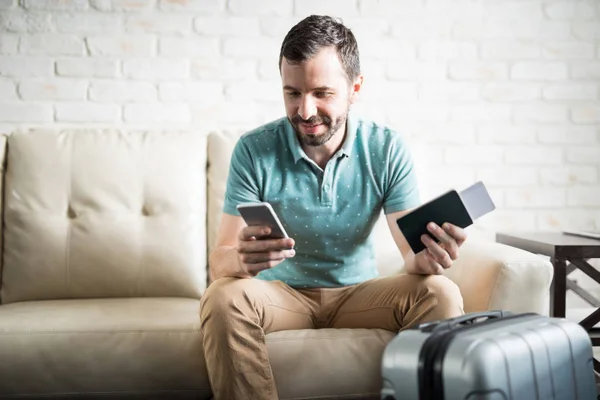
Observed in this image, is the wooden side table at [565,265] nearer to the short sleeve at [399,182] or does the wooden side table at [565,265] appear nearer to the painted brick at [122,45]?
the short sleeve at [399,182]

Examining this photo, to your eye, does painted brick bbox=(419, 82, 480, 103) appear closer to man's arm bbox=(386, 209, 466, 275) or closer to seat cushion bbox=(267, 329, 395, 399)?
man's arm bbox=(386, 209, 466, 275)

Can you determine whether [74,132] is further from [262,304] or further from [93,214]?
[262,304]

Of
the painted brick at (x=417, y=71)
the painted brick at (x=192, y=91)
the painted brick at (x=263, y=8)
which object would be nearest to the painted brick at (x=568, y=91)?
the painted brick at (x=417, y=71)

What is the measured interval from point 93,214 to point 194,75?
0.67m

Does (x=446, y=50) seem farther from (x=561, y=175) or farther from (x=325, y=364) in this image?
(x=325, y=364)

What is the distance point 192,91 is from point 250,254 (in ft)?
3.71

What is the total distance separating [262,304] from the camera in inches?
61.8

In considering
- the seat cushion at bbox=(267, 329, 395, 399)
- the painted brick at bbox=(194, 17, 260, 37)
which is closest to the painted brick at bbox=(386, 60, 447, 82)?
the painted brick at bbox=(194, 17, 260, 37)

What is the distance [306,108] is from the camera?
1.64m

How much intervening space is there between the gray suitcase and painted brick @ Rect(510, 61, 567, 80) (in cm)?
156

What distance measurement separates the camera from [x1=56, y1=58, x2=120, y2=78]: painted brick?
240cm

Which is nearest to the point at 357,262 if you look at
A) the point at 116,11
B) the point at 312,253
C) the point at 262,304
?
the point at 312,253

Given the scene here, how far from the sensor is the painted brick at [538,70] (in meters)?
2.59

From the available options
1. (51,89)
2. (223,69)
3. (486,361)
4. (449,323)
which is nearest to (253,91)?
(223,69)
